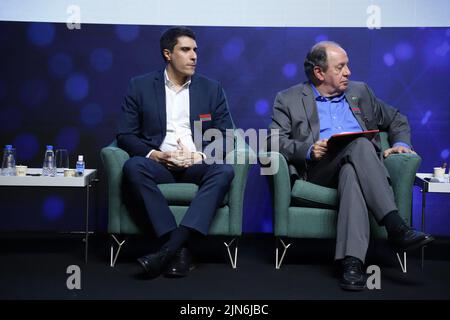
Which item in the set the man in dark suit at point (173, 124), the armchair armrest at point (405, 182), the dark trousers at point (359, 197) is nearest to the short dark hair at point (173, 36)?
the man in dark suit at point (173, 124)

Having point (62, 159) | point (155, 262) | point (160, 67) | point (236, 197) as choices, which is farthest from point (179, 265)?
point (160, 67)

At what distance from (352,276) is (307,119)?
107 centimetres

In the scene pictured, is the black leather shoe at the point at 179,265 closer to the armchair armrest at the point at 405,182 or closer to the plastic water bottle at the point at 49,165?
the plastic water bottle at the point at 49,165

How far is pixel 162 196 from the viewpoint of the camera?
3.42 metres

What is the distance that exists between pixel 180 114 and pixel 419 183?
1397 mm

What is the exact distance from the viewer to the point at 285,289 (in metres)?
3.15

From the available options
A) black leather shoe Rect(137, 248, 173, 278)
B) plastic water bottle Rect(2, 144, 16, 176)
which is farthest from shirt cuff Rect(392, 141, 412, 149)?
plastic water bottle Rect(2, 144, 16, 176)

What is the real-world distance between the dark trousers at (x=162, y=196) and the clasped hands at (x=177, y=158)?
11cm

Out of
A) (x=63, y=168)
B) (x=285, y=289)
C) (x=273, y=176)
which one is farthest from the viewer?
(x=63, y=168)

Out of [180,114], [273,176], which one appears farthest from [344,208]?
[180,114]

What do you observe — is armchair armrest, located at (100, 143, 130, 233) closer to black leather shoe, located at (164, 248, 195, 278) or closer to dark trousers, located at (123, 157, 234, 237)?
dark trousers, located at (123, 157, 234, 237)

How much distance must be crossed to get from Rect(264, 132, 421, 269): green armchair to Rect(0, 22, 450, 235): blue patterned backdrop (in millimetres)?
1096

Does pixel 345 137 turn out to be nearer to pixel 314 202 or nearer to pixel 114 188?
pixel 314 202
